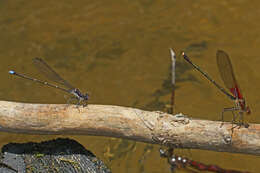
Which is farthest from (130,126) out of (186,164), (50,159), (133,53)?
(133,53)

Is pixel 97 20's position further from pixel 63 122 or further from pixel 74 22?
pixel 63 122

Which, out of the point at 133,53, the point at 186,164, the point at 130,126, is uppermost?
the point at 133,53

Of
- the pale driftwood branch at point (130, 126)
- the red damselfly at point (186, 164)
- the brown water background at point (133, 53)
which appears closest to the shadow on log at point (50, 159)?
the pale driftwood branch at point (130, 126)

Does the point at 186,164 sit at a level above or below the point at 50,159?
below

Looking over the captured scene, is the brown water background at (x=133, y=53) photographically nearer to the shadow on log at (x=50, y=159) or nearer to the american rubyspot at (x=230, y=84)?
the shadow on log at (x=50, y=159)

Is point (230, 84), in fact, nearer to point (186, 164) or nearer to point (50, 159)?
point (186, 164)

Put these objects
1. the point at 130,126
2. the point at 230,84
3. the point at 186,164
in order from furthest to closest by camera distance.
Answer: the point at 186,164, the point at 230,84, the point at 130,126
